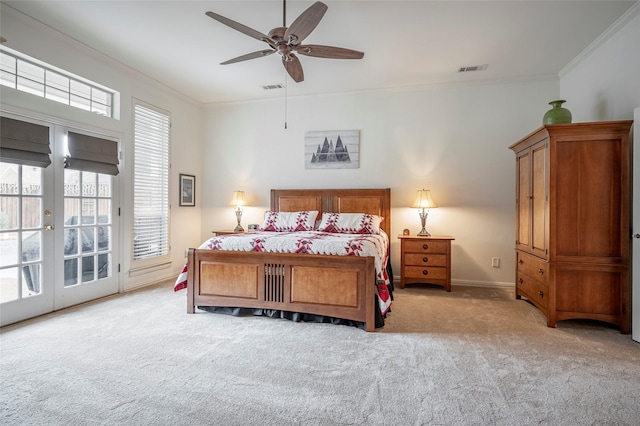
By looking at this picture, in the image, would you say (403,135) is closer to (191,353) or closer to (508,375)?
(508,375)

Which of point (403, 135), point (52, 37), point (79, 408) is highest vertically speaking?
point (52, 37)

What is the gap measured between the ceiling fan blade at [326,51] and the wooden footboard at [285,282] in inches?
71.3

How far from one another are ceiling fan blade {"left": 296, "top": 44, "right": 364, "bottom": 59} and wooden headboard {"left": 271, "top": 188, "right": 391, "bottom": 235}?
2.34 metres

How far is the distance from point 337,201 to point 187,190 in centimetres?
252

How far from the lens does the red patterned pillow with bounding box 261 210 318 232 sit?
462 centimetres

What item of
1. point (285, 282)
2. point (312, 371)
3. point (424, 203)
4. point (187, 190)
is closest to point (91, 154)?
point (187, 190)

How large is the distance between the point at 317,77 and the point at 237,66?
1080mm

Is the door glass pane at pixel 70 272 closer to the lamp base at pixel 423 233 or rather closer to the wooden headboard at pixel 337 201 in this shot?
the wooden headboard at pixel 337 201

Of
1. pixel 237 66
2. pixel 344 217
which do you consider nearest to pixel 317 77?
pixel 237 66

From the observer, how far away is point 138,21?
3.16m

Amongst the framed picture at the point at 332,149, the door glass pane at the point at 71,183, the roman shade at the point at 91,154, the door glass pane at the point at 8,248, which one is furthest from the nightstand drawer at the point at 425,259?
the door glass pane at the point at 8,248

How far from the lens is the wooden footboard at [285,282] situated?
2928 millimetres

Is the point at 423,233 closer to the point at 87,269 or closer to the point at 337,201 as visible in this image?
the point at 337,201

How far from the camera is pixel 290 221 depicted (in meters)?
4.67
